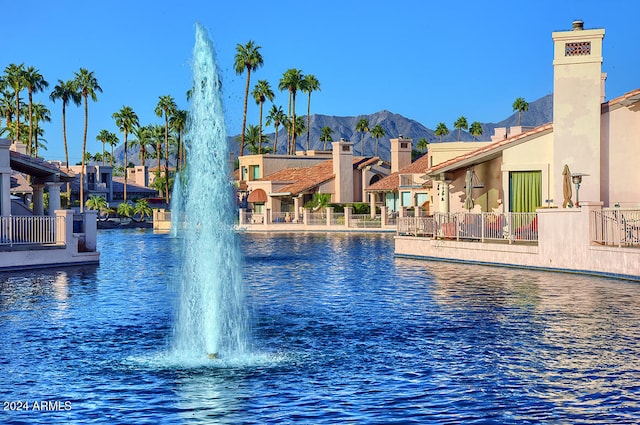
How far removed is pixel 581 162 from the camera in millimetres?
32281

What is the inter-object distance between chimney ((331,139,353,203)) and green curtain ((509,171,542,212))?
148ft

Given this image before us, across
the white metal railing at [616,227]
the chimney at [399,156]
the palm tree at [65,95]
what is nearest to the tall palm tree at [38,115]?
the palm tree at [65,95]

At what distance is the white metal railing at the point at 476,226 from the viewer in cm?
3123

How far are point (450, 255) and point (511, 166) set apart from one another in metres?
4.56

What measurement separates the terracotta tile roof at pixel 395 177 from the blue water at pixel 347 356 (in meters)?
45.8

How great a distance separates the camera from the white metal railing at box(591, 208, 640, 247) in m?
25.9

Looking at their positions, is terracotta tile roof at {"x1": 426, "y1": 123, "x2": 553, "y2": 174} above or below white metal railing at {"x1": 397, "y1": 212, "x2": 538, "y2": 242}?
above

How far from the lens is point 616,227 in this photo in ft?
86.3

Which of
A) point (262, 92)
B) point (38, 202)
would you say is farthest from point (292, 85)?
point (38, 202)

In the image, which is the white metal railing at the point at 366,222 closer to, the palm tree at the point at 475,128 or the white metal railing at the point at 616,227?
the white metal railing at the point at 616,227

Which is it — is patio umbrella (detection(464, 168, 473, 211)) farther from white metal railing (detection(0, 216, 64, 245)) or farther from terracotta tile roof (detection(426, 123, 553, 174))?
white metal railing (detection(0, 216, 64, 245))

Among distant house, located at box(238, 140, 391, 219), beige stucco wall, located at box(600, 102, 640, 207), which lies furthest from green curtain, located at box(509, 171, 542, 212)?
distant house, located at box(238, 140, 391, 219)

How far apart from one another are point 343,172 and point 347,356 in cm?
6764

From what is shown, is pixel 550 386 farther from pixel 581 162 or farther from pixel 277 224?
pixel 277 224
